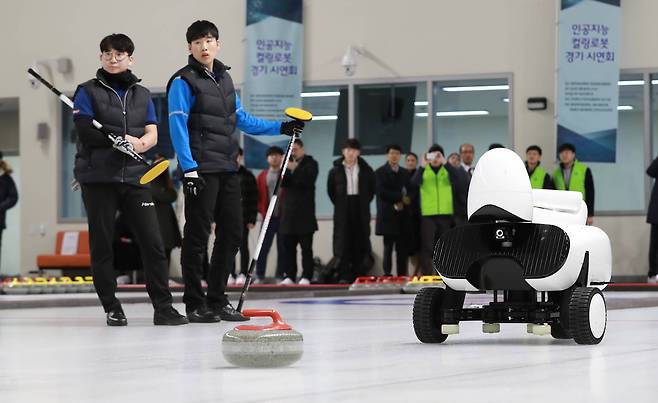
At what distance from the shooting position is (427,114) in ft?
55.7

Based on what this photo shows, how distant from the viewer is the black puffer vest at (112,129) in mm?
7230

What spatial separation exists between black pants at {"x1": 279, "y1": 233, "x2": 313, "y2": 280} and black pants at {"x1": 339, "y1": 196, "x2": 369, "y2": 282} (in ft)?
1.23

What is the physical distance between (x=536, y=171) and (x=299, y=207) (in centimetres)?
266

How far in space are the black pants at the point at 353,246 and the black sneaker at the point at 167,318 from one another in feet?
26.3

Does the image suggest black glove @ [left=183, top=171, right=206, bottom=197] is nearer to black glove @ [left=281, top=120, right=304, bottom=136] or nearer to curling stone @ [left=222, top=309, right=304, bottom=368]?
black glove @ [left=281, top=120, right=304, bottom=136]

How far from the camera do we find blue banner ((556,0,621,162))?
16.0 meters

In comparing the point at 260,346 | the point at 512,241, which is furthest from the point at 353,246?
the point at 260,346

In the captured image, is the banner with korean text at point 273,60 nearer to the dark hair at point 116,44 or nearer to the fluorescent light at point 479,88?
the fluorescent light at point 479,88

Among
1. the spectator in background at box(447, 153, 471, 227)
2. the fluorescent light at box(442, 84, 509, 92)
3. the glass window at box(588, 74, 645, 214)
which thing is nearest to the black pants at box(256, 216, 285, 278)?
the spectator in background at box(447, 153, 471, 227)

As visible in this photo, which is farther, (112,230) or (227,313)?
(227,313)

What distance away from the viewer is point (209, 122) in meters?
7.33

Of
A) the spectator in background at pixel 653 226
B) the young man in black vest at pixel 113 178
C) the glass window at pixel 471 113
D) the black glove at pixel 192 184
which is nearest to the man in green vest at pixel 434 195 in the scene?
the glass window at pixel 471 113

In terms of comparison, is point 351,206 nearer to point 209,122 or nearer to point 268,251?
point 268,251

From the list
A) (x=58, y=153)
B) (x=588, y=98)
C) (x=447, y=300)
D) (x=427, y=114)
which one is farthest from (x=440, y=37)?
(x=447, y=300)
